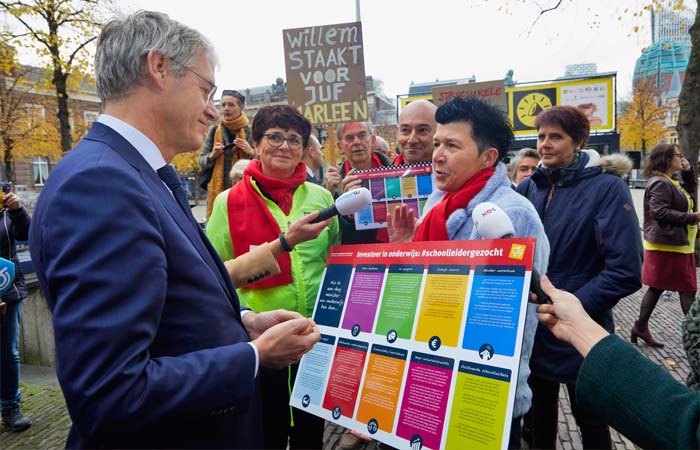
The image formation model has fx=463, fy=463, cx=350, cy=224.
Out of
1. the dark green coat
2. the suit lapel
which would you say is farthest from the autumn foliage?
the suit lapel

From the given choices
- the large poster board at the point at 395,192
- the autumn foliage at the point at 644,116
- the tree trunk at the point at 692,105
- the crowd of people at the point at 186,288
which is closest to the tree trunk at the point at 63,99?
the large poster board at the point at 395,192

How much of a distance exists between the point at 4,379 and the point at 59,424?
62cm

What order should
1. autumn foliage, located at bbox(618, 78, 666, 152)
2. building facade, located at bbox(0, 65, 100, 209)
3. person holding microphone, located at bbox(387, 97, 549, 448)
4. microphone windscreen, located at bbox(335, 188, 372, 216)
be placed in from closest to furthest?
person holding microphone, located at bbox(387, 97, 549, 448) → microphone windscreen, located at bbox(335, 188, 372, 216) → building facade, located at bbox(0, 65, 100, 209) → autumn foliage, located at bbox(618, 78, 666, 152)

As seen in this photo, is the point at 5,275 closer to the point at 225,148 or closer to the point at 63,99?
the point at 225,148

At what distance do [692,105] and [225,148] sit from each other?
9778mm

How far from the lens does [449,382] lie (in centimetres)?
152

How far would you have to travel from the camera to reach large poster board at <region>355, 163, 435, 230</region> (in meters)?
2.86

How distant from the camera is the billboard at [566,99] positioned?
20.2 meters

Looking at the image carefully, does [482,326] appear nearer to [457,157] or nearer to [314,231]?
[457,157]

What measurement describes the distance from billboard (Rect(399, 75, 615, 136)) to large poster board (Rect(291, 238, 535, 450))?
19224 millimetres

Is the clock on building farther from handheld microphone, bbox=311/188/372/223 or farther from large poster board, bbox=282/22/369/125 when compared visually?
handheld microphone, bbox=311/188/372/223

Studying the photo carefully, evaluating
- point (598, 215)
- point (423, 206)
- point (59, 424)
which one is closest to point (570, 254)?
point (598, 215)

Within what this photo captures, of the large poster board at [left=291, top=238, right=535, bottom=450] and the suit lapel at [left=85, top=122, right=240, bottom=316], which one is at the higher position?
the suit lapel at [left=85, top=122, right=240, bottom=316]

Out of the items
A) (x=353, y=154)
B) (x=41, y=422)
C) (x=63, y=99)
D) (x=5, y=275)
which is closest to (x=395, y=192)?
(x=353, y=154)
